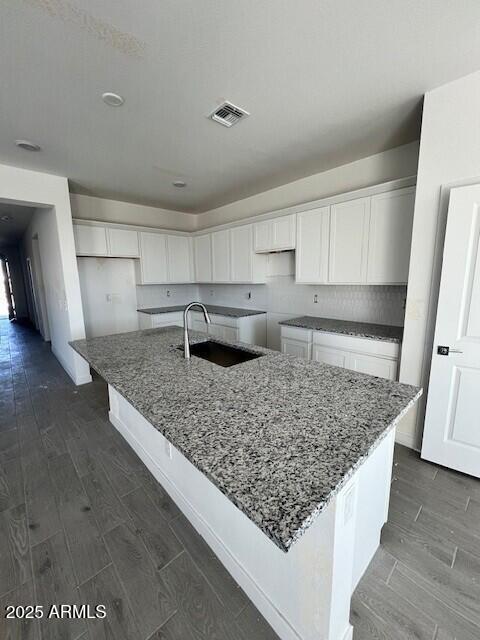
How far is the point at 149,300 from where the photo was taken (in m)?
5.11

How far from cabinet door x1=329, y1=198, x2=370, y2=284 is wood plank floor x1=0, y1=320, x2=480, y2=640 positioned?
1705 mm

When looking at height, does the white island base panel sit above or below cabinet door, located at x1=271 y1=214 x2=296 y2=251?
below

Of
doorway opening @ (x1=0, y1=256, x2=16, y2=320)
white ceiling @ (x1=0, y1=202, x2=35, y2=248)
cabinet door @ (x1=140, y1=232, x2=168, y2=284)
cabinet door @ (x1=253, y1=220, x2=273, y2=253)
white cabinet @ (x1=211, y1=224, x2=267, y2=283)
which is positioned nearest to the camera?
cabinet door @ (x1=253, y1=220, x2=273, y2=253)

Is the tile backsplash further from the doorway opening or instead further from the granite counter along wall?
the doorway opening

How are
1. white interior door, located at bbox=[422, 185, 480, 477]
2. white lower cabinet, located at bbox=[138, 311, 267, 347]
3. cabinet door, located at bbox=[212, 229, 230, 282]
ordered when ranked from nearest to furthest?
white interior door, located at bbox=[422, 185, 480, 477] < white lower cabinet, located at bbox=[138, 311, 267, 347] < cabinet door, located at bbox=[212, 229, 230, 282]

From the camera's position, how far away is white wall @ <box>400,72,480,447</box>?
68.7 inches

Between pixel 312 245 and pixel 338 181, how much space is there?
0.80 metres

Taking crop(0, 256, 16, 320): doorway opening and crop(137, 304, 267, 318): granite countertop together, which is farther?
crop(0, 256, 16, 320): doorway opening

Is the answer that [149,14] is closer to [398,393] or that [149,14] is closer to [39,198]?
[398,393]

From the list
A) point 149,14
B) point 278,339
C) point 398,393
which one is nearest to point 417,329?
point 398,393

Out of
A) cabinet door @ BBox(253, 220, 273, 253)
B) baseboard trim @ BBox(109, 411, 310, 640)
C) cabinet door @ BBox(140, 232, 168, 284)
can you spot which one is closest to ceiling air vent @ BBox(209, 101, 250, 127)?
cabinet door @ BBox(253, 220, 273, 253)

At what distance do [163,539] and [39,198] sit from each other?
143 inches

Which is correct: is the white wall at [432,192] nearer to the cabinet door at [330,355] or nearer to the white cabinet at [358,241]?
the white cabinet at [358,241]

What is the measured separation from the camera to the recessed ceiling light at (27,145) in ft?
7.79
